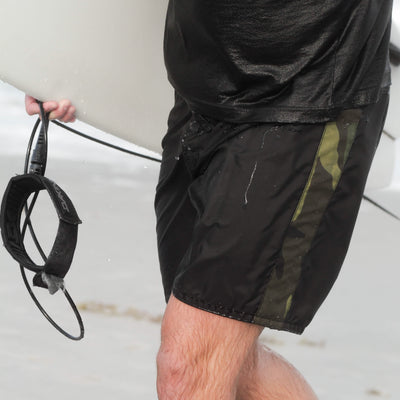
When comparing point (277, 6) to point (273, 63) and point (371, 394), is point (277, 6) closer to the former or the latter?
point (273, 63)

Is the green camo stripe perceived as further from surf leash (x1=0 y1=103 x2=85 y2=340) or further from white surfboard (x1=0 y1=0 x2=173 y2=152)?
white surfboard (x1=0 y1=0 x2=173 y2=152)

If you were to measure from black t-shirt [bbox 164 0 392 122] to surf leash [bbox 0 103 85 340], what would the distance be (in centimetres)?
37

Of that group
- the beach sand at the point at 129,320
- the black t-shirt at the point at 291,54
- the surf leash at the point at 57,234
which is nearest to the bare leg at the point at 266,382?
the surf leash at the point at 57,234

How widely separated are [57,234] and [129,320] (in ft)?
4.01

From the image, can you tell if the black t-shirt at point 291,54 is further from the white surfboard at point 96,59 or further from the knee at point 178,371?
the white surfboard at point 96,59

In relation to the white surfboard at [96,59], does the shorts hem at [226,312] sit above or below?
below

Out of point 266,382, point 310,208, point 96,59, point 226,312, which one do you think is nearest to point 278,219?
point 310,208

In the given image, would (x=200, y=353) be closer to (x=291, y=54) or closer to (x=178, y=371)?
(x=178, y=371)

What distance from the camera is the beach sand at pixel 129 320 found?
2.67m

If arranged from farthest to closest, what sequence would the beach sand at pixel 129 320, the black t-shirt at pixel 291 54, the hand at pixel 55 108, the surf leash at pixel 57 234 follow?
1. the beach sand at pixel 129 320
2. the hand at pixel 55 108
3. the surf leash at pixel 57 234
4. the black t-shirt at pixel 291 54

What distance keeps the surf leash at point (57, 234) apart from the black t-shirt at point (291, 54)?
1.21 ft

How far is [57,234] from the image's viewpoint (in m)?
1.93

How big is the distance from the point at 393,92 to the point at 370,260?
1320mm

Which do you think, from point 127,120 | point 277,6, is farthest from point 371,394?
A: point 277,6
